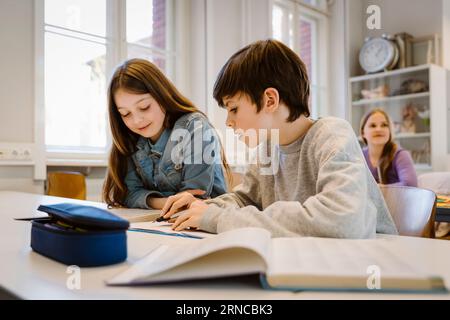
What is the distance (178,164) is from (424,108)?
11.4 feet

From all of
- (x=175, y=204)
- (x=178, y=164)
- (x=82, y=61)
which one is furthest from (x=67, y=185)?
(x=175, y=204)

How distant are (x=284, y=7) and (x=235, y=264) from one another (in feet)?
14.3

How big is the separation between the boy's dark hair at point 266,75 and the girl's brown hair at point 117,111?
0.43m

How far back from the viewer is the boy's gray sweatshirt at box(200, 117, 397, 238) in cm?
64

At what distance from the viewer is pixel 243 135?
100cm

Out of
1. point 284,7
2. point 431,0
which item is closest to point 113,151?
point 284,7

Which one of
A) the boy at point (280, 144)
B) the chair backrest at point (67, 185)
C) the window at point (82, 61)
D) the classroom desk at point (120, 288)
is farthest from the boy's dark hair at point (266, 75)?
the window at point (82, 61)

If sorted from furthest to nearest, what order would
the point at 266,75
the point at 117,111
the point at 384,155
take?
1. the point at 384,155
2. the point at 117,111
3. the point at 266,75

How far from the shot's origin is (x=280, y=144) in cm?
99

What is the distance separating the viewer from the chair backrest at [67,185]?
2.32 m

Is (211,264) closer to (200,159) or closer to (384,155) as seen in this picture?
(200,159)

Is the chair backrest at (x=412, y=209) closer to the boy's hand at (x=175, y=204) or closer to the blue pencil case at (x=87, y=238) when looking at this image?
the boy's hand at (x=175, y=204)

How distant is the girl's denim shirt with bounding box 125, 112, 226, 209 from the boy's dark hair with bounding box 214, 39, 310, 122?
14.7 inches

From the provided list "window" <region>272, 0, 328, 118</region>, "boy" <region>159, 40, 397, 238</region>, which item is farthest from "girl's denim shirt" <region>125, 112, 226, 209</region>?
"window" <region>272, 0, 328, 118</region>
